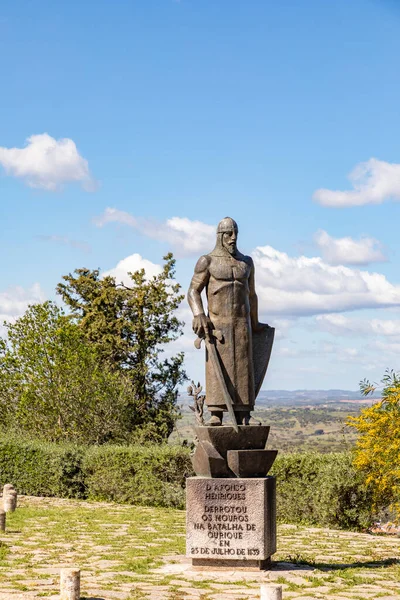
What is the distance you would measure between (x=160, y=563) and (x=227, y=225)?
4.28 meters

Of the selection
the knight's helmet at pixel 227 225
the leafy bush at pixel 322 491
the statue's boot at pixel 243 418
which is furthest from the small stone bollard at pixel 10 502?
the knight's helmet at pixel 227 225

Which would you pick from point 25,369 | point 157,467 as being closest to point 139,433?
point 25,369

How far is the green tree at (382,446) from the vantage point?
14891 millimetres

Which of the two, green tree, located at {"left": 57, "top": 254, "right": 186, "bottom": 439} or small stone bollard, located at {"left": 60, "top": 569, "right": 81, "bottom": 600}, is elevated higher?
green tree, located at {"left": 57, "top": 254, "right": 186, "bottom": 439}

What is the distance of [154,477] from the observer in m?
18.8

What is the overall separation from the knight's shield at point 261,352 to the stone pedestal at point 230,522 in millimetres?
1316

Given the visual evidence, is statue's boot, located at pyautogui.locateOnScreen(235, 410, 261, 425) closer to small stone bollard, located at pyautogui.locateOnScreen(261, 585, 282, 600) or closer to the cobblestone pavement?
the cobblestone pavement

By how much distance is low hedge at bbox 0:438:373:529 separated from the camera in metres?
15.8

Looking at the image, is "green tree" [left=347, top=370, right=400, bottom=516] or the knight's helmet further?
"green tree" [left=347, top=370, right=400, bottom=516]

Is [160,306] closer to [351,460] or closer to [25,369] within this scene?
[25,369]

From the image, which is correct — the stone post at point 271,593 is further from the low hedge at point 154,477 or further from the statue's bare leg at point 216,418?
the low hedge at point 154,477

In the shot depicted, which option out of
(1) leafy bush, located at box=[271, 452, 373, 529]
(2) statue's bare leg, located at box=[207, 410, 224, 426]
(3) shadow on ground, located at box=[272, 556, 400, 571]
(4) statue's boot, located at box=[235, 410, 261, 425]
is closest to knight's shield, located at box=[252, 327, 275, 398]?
(4) statue's boot, located at box=[235, 410, 261, 425]

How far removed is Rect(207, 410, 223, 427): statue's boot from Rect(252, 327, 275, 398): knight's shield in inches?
26.0

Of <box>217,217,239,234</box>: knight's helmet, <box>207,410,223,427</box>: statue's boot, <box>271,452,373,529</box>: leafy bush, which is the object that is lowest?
<box>271,452,373,529</box>: leafy bush
